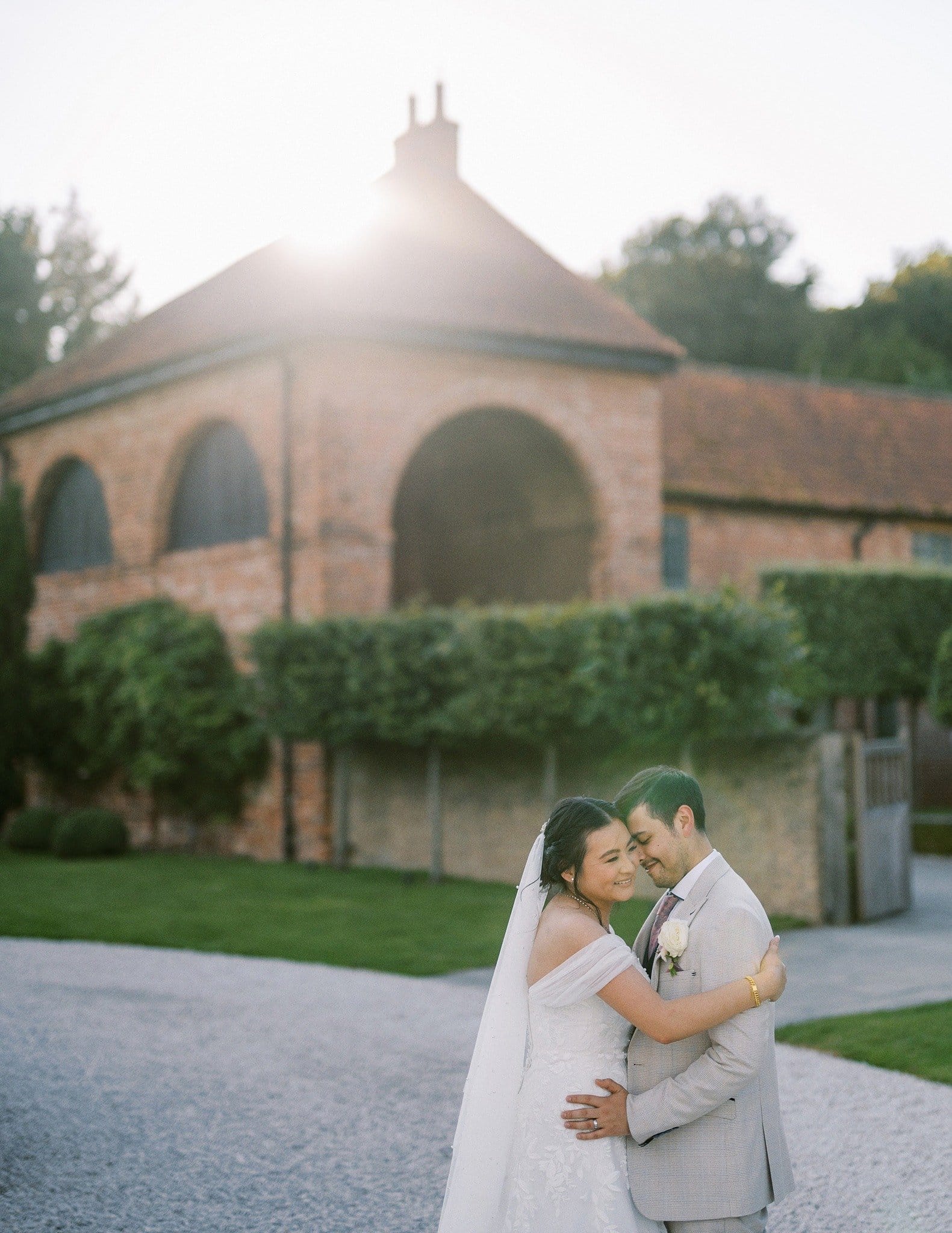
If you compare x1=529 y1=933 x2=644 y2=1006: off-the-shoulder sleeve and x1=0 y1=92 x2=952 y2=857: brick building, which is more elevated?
x1=0 y1=92 x2=952 y2=857: brick building

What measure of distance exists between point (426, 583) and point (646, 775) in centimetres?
2397

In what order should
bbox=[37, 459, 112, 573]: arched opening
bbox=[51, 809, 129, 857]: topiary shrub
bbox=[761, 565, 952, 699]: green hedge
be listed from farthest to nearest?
1. bbox=[37, 459, 112, 573]: arched opening
2. bbox=[761, 565, 952, 699]: green hedge
3. bbox=[51, 809, 129, 857]: topiary shrub

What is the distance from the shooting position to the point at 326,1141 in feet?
22.8

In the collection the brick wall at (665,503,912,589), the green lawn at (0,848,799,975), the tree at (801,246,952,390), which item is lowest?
the green lawn at (0,848,799,975)

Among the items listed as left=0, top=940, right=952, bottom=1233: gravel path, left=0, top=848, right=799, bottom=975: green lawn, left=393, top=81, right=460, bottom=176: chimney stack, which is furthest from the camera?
left=393, top=81, right=460, bottom=176: chimney stack

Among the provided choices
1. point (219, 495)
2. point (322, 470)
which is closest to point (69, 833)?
point (219, 495)

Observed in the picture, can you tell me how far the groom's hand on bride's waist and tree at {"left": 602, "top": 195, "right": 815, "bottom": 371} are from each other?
49.9 meters

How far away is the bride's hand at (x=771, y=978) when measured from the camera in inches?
141

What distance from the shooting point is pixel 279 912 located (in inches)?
608

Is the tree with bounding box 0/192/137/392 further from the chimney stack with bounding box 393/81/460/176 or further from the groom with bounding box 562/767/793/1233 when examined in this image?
the groom with bounding box 562/767/793/1233

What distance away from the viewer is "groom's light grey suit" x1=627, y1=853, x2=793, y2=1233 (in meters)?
3.66

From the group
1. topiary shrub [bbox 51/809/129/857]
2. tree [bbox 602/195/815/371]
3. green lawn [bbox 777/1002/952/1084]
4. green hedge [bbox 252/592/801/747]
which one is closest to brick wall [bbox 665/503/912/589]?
green hedge [bbox 252/592/801/747]

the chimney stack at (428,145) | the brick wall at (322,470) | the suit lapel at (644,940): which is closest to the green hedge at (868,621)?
the brick wall at (322,470)

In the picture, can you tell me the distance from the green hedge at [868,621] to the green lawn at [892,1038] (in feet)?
48.8
